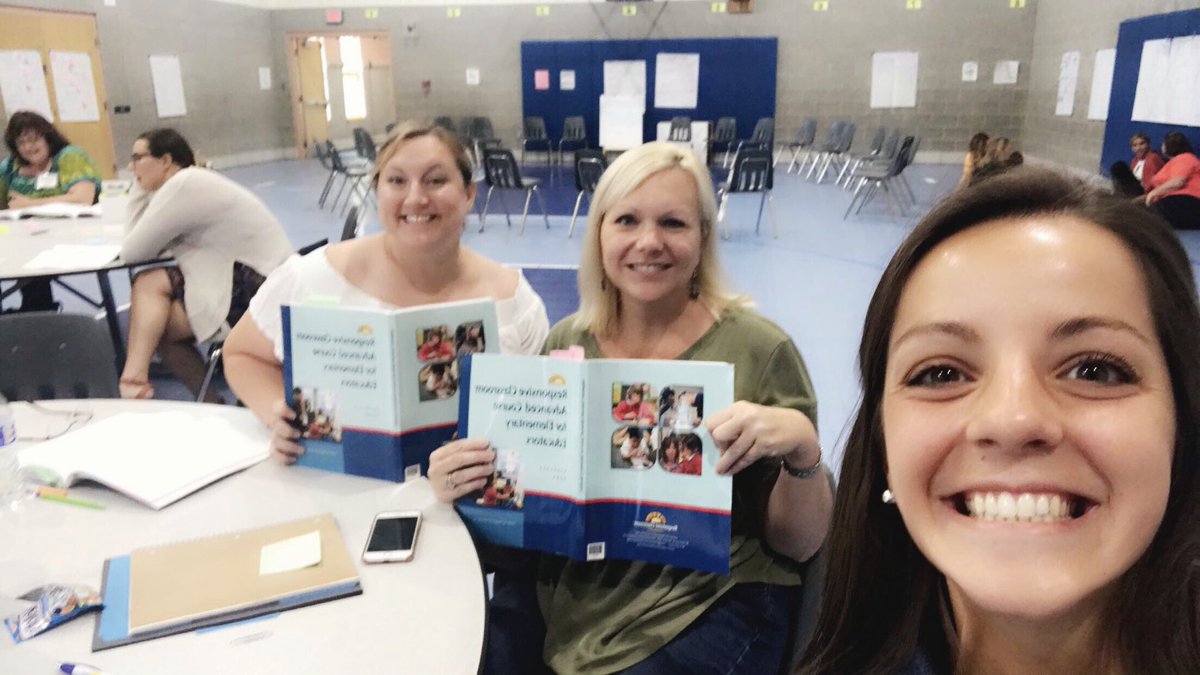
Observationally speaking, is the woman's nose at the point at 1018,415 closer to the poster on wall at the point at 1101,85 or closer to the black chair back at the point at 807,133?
the poster on wall at the point at 1101,85

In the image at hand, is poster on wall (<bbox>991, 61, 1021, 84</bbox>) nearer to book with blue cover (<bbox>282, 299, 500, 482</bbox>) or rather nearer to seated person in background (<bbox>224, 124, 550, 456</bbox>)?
seated person in background (<bbox>224, 124, 550, 456</bbox>)

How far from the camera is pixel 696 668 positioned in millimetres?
1348

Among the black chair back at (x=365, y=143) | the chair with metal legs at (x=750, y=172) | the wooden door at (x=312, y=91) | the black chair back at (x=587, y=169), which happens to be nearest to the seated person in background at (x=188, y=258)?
the black chair back at (x=587, y=169)

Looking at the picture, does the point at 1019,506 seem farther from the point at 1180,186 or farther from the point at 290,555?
the point at 1180,186

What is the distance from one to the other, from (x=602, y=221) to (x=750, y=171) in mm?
6005

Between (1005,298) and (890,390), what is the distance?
170 mm

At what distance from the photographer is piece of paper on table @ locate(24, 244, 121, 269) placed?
3.50 metres

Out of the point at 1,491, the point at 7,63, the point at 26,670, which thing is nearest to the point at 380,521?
the point at 26,670

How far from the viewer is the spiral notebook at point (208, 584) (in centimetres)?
113

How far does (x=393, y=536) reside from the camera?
1.35m

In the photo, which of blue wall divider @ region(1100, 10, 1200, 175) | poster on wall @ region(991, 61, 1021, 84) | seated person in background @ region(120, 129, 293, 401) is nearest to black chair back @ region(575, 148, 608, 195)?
seated person in background @ region(120, 129, 293, 401)

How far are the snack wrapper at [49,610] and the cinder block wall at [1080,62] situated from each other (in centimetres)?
1024

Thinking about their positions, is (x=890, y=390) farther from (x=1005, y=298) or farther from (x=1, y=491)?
(x=1, y=491)

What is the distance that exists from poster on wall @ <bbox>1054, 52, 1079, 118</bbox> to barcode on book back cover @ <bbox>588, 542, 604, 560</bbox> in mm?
12765
